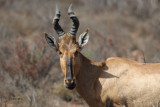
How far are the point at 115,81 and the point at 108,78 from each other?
0.26 meters

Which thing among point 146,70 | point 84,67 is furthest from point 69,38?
point 146,70

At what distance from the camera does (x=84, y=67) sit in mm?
9000

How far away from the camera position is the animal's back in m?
7.89

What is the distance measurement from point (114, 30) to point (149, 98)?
21.3 metres

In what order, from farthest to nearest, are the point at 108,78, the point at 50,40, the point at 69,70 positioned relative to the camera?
the point at 50,40 < the point at 108,78 < the point at 69,70

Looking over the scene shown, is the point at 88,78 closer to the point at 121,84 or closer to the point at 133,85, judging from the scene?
the point at 121,84

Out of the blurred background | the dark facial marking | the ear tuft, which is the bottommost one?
the blurred background

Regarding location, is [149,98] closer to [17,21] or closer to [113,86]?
[113,86]

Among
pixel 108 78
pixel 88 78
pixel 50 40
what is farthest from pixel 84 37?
pixel 108 78

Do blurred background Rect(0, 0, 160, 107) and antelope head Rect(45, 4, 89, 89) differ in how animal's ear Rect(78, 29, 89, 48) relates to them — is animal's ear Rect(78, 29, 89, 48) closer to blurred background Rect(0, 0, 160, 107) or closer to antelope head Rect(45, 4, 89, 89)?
antelope head Rect(45, 4, 89, 89)

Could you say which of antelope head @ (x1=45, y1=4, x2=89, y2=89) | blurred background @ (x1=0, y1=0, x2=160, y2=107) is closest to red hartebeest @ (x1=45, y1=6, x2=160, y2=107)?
antelope head @ (x1=45, y1=4, x2=89, y2=89)

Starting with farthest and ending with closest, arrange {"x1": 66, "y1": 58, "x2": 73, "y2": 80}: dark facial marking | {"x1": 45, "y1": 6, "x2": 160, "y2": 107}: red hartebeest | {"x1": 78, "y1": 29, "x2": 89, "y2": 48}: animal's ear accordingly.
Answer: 1. {"x1": 78, "y1": 29, "x2": 89, "y2": 48}: animal's ear
2. {"x1": 45, "y1": 6, "x2": 160, "y2": 107}: red hartebeest
3. {"x1": 66, "y1": 58, "x2": 73, "y2": 80}: dark facial marking

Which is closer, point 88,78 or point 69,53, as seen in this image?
point 69,53

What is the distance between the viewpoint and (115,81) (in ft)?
27.0
